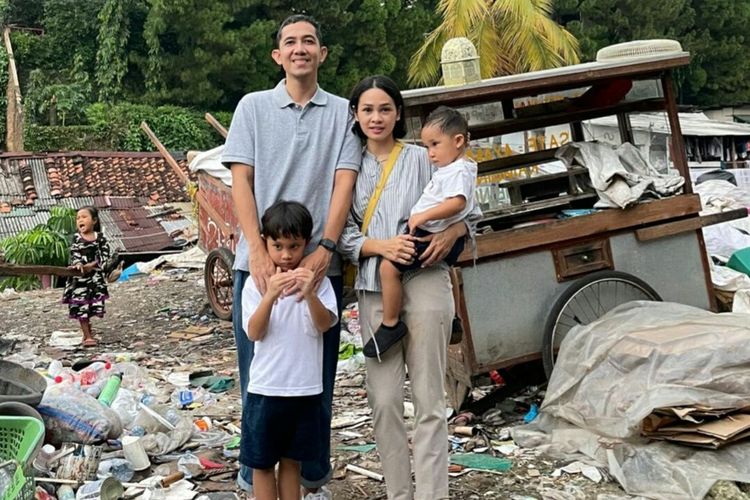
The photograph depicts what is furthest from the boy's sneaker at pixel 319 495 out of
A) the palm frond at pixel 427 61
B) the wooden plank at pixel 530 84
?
the palm frond at pixel 427 61

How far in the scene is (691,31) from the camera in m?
30.4

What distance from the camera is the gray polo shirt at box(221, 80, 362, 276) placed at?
315 centimetres

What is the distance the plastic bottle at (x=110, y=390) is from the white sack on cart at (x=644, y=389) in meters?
2.44

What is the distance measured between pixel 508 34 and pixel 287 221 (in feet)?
42.4

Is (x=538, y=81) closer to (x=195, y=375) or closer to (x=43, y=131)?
(x=195, y=375)

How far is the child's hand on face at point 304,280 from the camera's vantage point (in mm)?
2969

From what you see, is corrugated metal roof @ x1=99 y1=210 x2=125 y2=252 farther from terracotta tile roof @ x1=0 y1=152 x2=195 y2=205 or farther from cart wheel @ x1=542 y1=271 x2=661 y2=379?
cart wheel @ x1=542 y1=271 x2=661 y2=379

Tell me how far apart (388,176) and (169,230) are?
44.5ft

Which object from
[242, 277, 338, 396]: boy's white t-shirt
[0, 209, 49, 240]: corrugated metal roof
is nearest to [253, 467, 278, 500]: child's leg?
[242, 277, 338, 396]: boy's white t-shirt

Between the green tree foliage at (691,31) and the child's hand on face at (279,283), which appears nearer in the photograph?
the child's hand on face at (279,283)

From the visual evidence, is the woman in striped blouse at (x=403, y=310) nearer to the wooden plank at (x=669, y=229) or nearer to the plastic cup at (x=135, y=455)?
the plastic cup at (x=135, y=455)

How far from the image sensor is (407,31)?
89.8 ft

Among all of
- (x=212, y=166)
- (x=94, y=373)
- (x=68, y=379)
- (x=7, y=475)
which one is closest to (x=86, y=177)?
(x=212, y=166)

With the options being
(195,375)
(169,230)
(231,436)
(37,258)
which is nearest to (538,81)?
(231,436)
